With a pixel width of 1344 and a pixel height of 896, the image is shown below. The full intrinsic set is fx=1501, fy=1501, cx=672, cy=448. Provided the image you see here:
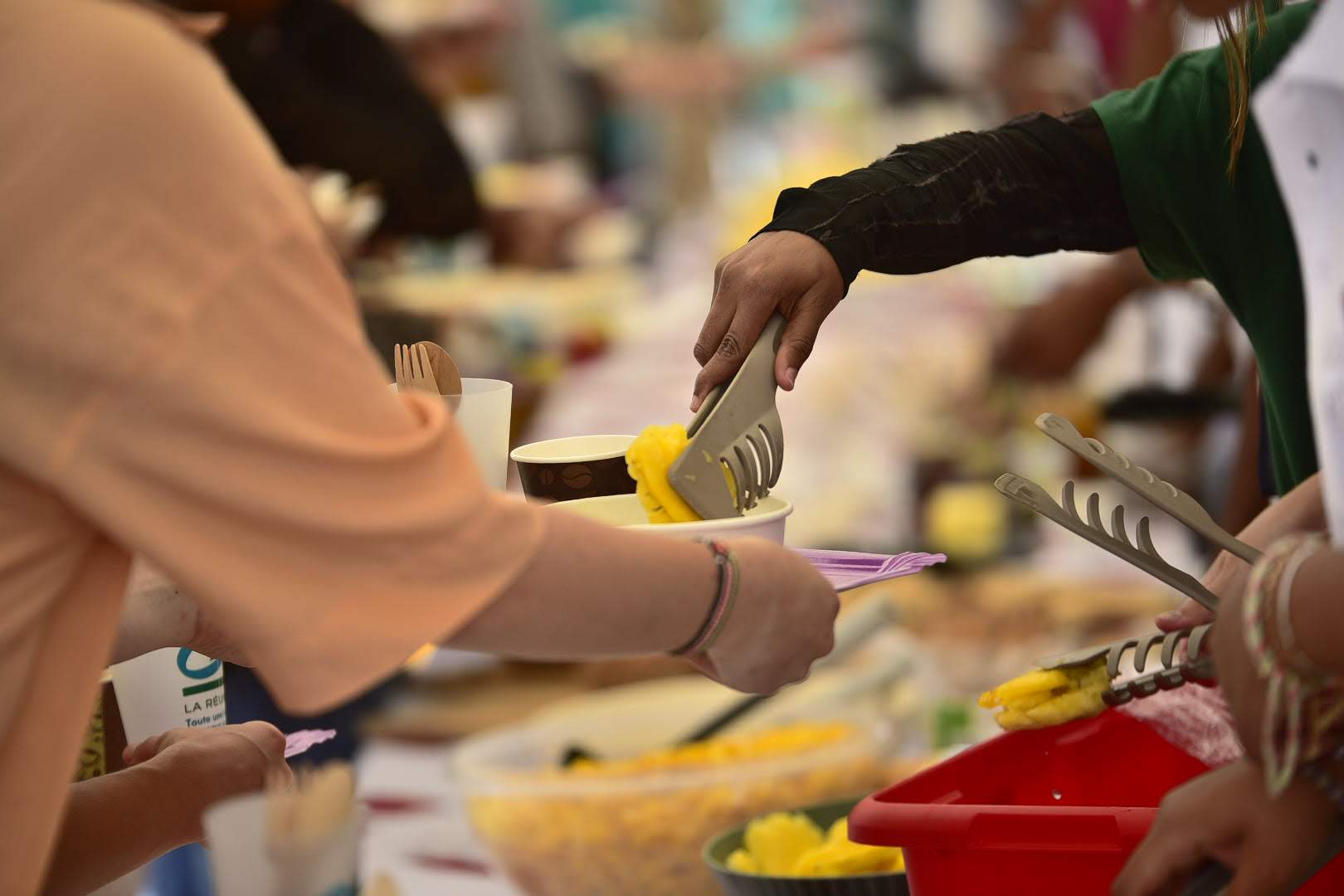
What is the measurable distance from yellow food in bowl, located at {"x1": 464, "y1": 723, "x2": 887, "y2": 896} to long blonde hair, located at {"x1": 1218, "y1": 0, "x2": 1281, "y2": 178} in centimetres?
82

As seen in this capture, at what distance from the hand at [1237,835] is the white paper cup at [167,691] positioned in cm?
80

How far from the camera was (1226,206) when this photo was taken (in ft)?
4.56

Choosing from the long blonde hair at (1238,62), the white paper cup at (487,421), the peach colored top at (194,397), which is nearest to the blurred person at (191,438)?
the peach colored top at (194,397)

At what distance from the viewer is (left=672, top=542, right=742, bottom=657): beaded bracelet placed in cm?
91

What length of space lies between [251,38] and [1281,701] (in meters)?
2.36

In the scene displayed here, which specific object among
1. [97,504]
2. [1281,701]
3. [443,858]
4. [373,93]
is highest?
[97,504]

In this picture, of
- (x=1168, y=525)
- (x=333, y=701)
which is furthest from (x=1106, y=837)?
(x=1168, y=525)

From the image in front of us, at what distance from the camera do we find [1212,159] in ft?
4.55

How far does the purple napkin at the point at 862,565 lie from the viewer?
1.07 meters

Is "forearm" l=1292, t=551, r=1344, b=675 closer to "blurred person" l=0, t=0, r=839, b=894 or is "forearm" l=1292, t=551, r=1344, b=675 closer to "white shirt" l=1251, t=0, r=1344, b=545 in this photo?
"white shirt" l=1251, t=0, r=1344, b=545

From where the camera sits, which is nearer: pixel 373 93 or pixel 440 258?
pixel 373 93

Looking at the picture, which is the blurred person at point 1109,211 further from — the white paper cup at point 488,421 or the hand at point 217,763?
the hand at point 217,763

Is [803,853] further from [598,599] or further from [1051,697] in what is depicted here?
[598,599]

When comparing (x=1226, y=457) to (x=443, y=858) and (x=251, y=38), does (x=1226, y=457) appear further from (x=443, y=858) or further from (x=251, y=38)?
(x=251, y=38)
